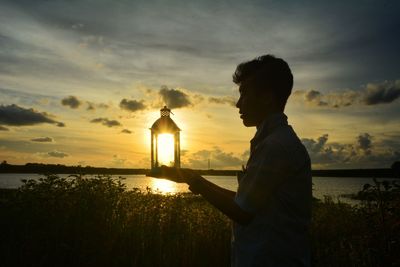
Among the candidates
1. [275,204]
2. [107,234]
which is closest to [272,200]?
[275,204]

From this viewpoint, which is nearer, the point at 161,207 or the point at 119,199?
the point at 119,199

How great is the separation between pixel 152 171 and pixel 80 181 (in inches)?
248

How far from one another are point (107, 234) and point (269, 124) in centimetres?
654

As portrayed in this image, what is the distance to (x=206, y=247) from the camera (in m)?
8.90

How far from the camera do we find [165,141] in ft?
16.4

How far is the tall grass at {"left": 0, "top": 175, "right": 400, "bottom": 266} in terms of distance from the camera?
7.74 metres

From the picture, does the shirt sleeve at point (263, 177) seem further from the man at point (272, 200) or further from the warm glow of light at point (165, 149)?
the warm glow of light at point (165, 149)

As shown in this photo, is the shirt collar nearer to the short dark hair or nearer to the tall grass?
the short dark hair

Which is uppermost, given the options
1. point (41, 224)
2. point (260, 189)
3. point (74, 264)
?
point (260, 189)

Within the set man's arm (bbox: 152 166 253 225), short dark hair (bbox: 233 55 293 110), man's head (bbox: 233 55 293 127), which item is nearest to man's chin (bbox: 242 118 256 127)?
man's head (bbox: 233 55 293 127)

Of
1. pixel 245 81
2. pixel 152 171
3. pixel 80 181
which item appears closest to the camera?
pixel 245 81

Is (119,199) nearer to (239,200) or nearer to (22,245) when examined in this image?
(22,245)

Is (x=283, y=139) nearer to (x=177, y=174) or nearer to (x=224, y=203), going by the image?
(x=224, y=203)

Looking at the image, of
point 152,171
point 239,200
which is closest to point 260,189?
point 239,200
